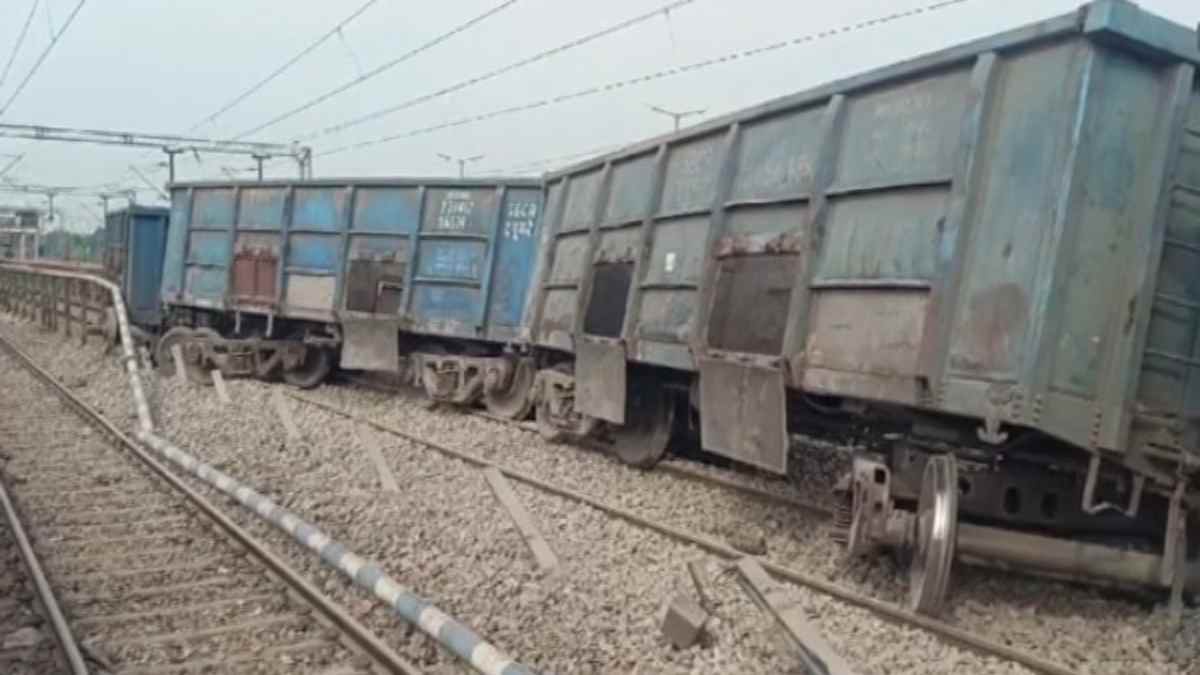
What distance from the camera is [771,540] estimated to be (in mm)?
7590

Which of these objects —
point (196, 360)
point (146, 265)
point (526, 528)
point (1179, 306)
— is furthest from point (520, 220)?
point (146, 265)

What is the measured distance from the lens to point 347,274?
16.1 meters

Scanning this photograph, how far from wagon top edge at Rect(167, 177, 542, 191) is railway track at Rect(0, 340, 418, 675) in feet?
19.1

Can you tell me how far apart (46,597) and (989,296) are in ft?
16.6

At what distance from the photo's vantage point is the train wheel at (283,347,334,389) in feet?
56.8

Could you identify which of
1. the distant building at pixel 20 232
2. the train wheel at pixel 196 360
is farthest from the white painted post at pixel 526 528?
the distant building at pixel 20 232

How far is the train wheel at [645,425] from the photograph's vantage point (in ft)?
33.4

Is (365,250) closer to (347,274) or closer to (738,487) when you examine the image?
(347,274)

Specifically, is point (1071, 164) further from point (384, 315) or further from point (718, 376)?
point (384, 315)

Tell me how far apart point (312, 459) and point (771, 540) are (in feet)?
15.2

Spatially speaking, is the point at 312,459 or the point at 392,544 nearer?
the point at 392,544

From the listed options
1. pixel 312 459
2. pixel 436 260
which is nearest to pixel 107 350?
pixel 436 260

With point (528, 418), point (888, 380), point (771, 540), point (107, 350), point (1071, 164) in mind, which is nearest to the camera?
point (1071, 164)

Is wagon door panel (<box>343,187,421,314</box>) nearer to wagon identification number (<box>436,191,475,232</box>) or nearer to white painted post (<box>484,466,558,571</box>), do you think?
wagon identification number (<box>436,191,475,232</box>)
